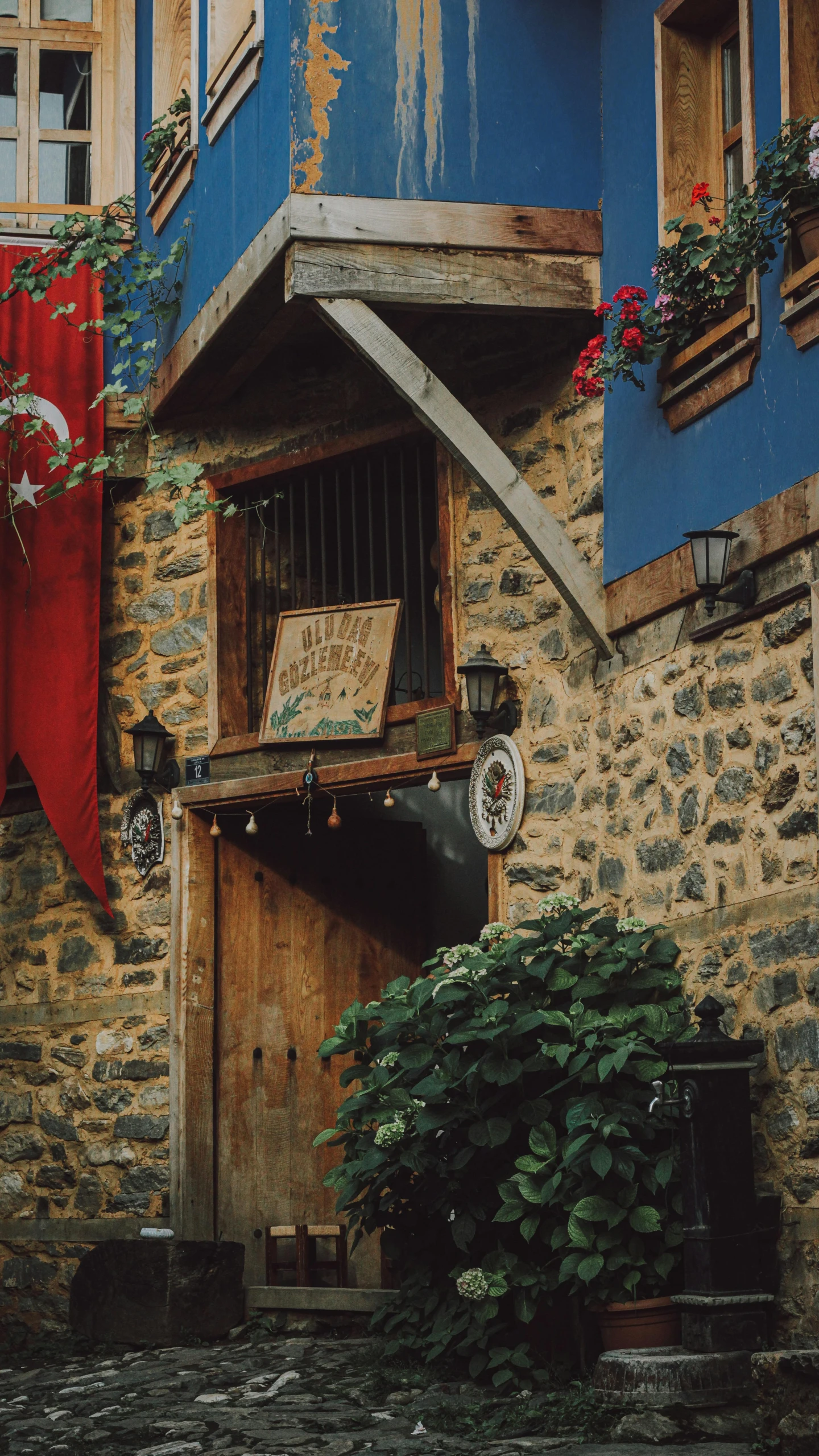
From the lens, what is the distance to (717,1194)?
5223 mm

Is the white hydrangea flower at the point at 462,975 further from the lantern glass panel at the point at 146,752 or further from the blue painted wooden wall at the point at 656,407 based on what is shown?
the lantern glass panel at the point at 146,752

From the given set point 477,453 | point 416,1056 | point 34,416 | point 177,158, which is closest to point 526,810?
point 416,1056

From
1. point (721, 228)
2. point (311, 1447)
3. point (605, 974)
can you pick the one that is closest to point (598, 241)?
point (721, 228)

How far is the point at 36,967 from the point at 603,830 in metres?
3.39

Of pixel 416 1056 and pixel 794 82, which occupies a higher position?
pixel 794 82

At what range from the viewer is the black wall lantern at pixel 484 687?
23.4 feet

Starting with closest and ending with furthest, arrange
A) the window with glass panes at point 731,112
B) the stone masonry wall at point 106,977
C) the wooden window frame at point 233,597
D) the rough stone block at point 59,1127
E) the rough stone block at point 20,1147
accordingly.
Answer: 1. the window with glass panes at point 731,112
2. the wooden window frame at point 233,597
3. the stone masonry wall at point 106,977
4. the rough stone block at point 59,1127
5. the rough stone block at point 20,1147

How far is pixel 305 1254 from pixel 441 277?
13.9 feet

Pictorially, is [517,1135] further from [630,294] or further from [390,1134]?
[630,294]

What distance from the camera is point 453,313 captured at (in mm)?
7305

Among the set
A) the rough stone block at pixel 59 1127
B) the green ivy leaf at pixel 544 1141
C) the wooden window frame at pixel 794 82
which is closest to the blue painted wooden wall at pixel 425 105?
the wooden window frame at pixel 794 82

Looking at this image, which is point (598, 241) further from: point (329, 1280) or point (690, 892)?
point (329, 1280)

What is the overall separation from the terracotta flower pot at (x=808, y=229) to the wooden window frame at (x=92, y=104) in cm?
464

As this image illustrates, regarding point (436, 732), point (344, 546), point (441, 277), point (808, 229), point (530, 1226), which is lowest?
point (530, 1226)
